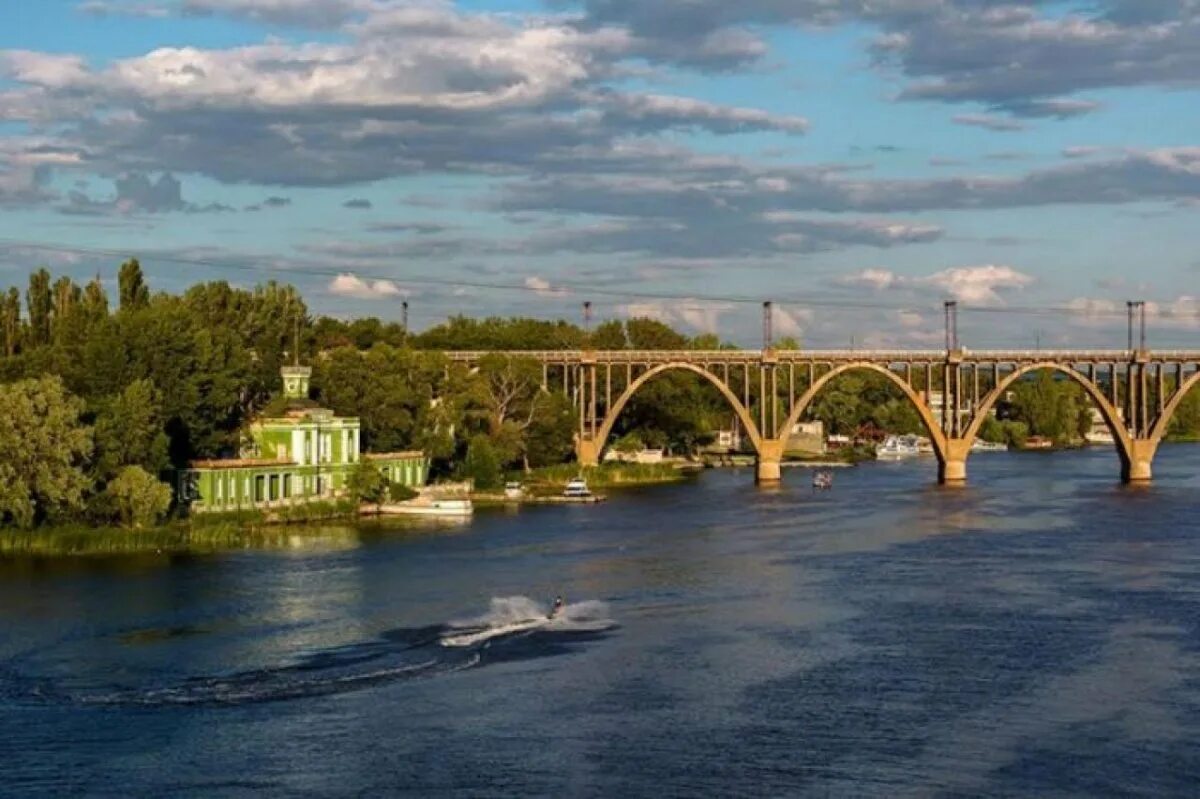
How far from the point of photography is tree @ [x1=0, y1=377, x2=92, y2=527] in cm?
5312

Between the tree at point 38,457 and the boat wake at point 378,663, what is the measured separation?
57.9 ft

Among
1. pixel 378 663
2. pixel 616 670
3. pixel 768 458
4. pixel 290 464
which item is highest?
pixel 290 464

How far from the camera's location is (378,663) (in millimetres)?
35219

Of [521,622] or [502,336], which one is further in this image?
[502,336]

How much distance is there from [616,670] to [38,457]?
2571 cm

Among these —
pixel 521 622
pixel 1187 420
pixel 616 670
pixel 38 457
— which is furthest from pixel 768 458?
pixel 1187 420

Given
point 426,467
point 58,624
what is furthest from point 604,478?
point 58,624

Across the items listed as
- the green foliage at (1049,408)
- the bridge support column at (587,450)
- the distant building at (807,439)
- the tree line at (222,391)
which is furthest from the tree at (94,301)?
the green foliage at (1049,408)

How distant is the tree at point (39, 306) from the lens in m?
81.3

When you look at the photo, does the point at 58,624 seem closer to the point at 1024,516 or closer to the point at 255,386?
the point at 255,386

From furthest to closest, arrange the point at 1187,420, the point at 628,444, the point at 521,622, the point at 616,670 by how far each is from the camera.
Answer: the point at 1187,420
the point at 628,444
the point at 521,622
the point at 616,670

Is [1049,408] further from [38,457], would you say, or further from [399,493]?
[38,457]

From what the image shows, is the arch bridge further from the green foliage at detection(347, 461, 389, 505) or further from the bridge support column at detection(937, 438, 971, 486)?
the green foliage at detection(347, 461, 389, 505)

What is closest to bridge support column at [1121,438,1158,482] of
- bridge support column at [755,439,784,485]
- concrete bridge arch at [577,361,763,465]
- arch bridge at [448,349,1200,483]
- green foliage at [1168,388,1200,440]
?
arch bridge at [448,349,1200,483]
